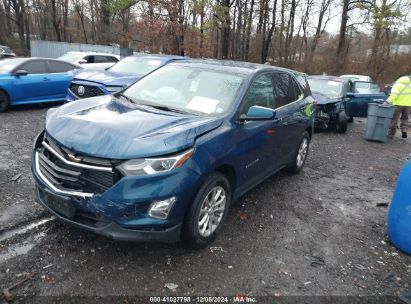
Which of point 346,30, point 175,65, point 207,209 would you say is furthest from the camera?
point 346,30

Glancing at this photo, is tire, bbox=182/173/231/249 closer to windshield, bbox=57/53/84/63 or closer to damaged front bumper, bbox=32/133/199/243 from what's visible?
damaged front bumper, bbox=32/133/199/243

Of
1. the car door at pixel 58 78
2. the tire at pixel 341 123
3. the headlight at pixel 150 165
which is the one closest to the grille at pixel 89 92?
the car door at pixel 58 78

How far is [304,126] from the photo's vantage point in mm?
5762

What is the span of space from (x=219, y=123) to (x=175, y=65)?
1573 mm

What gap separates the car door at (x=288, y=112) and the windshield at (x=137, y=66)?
501cm

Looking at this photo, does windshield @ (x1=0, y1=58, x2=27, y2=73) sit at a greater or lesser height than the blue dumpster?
greater

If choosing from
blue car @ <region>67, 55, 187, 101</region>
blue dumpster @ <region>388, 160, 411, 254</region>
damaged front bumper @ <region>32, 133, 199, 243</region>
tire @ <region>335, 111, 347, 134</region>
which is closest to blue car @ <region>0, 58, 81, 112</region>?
blue car @ <region>67, 55, 187, 101</region>

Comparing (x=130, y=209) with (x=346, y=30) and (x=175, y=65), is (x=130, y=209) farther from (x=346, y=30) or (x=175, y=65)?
(x=346, y=30)

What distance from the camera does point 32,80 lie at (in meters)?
9.33

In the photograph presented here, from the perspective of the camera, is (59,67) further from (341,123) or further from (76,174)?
(341,123)

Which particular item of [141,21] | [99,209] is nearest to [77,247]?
[99,209]

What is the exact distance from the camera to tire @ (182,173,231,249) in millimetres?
3197

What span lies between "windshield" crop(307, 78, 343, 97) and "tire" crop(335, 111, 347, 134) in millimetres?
671

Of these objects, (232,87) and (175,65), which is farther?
(175,65)
